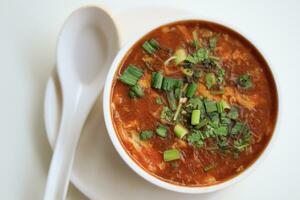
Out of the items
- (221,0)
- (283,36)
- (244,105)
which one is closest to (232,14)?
(221,0)

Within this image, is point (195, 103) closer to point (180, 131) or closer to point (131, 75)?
point (180, 131)

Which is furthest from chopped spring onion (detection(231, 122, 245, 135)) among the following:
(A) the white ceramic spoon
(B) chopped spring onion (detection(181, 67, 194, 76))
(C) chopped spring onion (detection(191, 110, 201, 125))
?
(A) the white ceramic spoon

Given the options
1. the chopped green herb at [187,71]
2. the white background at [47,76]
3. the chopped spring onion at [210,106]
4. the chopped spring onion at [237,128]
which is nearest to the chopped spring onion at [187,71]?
the chopped green herb at [187,71]

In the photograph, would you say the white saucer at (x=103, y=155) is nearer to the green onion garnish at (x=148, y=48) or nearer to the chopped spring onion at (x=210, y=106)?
the green onion garnish at (x=148, y=48)

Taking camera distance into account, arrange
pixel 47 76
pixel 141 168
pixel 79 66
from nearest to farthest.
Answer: pixel 141 168
pixel 79 66
pixel 47 76

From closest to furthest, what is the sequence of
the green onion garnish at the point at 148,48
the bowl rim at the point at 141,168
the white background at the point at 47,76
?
1. the bowl rim at the point at 141,168
2. the green onion garnish at the point at 148,48
3. the white background at the point at 47,76

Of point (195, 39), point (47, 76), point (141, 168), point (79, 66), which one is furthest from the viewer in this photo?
point (47, 76)

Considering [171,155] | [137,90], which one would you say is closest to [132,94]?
[137,90]
